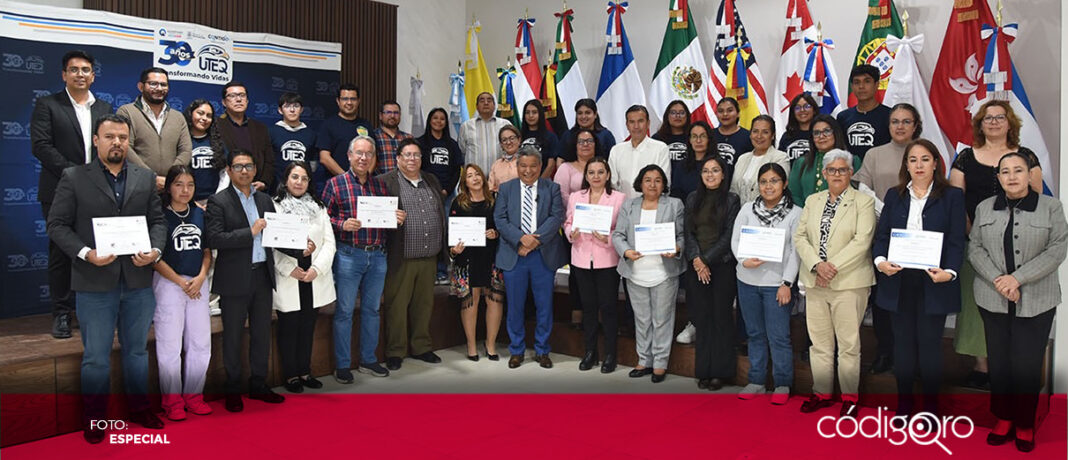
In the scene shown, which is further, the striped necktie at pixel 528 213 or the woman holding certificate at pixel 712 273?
the striped necktie at pixel 528 213

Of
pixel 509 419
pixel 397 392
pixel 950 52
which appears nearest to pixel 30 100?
pixel 397 392

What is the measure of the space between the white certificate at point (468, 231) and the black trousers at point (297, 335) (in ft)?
3.51

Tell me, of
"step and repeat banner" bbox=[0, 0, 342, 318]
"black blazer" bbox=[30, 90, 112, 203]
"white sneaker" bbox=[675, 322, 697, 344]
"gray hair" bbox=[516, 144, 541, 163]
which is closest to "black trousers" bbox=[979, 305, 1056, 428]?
"white sneaker" bbox=[675, 322, 697, 344]

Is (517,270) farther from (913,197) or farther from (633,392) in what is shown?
(913,197)

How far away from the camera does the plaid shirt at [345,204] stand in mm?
4770

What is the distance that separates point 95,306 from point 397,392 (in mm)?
1789

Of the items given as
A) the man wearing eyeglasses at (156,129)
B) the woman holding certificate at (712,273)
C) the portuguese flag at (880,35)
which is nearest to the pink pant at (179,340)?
the man wearing eyeglasses at (156,129)

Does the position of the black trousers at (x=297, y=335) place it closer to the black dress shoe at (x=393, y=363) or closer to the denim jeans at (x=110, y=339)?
the black dress shoe at (x=393, y=363)

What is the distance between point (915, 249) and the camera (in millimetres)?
3650

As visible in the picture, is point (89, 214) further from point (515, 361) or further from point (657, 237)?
point (657, 237)

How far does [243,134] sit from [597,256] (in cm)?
242

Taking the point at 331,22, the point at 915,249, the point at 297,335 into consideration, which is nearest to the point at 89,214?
the point at 297,335

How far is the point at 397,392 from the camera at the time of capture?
468cm

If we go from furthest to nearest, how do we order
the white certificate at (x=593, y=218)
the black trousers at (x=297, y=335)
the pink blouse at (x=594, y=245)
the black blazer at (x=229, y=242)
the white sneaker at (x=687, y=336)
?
the white sneaker at (x=687, y=336), the pink blouse at (x=594, y=245), the white certificate at (x=593, y=218), the black trousers at (x=297, y=335), the black blazer at (x=229, y=242)
